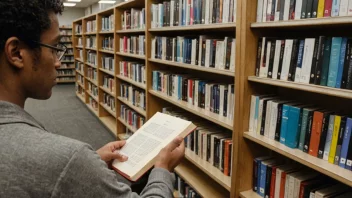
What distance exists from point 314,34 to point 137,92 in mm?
2215

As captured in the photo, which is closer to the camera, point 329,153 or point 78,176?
Result: point 78,176

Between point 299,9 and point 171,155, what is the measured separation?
935 mm

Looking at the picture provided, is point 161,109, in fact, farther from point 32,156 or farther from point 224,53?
point 32,156

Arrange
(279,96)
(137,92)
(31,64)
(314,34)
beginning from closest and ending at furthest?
(31,64) < (314,34) < (279,96) < (137,92)

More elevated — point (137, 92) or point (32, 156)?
point (32, 156)

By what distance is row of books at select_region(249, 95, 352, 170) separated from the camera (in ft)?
4.29

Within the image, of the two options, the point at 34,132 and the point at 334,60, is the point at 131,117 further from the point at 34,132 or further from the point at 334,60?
the point at 34,132

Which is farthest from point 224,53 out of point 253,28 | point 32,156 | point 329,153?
point 32,156

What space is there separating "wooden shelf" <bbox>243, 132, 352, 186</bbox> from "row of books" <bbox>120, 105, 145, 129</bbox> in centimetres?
191

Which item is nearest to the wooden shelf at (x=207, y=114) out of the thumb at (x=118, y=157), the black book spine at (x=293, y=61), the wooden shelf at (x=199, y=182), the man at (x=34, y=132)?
the black book spine at (x=293, y=61)

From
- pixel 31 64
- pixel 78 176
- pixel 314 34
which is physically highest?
pixel 314 34

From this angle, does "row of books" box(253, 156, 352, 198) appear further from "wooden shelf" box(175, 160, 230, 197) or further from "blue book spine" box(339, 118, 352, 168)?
"wooden shelf" box(175, 160, 230, 197)

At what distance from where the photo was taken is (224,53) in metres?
1.94

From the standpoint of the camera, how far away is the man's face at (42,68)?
0.76m
